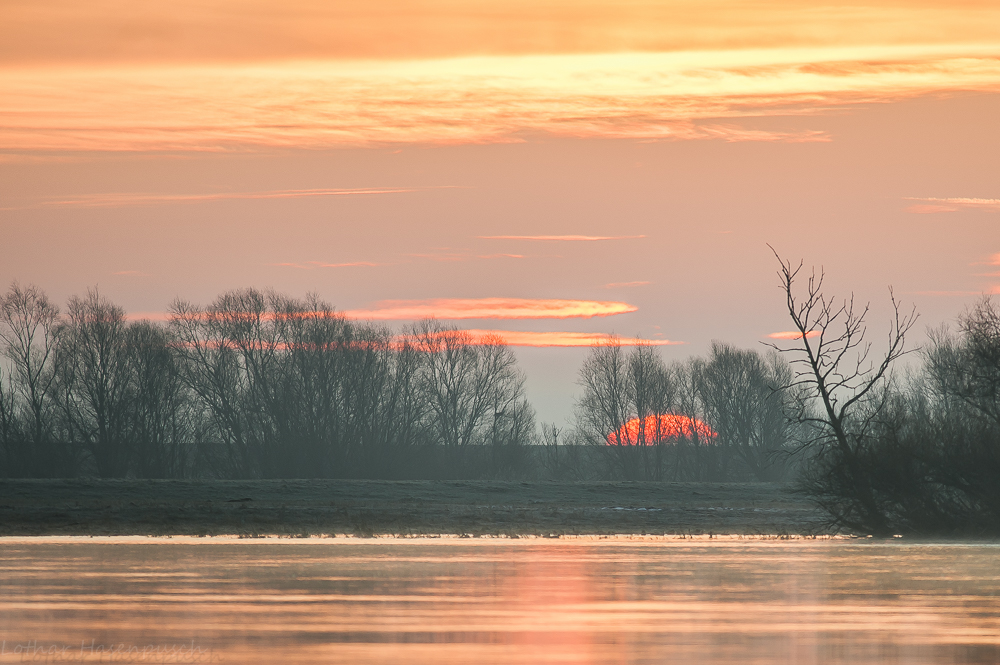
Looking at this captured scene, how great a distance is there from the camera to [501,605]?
16.1 metres

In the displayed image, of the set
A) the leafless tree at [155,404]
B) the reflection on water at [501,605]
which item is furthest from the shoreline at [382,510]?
the leafless tree at [155,404]

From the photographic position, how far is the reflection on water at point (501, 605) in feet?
39.8

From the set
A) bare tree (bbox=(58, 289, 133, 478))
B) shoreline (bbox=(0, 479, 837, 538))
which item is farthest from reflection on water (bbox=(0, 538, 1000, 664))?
bare tree (bbox=(58, 289, 133, 478))

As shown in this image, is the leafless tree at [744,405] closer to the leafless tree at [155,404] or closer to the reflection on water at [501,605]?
the leafless tree at [155,404]

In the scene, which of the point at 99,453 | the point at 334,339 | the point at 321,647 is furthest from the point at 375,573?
the point at 334,339

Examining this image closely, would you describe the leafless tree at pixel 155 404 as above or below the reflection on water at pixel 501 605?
above

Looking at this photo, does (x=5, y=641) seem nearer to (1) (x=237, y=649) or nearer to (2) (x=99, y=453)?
(1) (x=237, y=649)

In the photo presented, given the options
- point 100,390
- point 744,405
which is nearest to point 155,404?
point 100,390

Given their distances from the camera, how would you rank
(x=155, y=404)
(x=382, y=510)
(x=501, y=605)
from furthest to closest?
(x=155, y=404), (x=382, y=510), (x=501, y=605)

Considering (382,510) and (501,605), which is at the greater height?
(382,510)

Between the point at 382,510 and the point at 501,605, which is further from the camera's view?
the point at 382,510

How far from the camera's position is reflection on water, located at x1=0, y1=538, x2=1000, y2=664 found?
12.1 meters

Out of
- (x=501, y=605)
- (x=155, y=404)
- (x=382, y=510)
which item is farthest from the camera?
(x=155, y=404)

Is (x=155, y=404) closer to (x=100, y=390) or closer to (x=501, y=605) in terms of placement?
(x=100, y=390)
